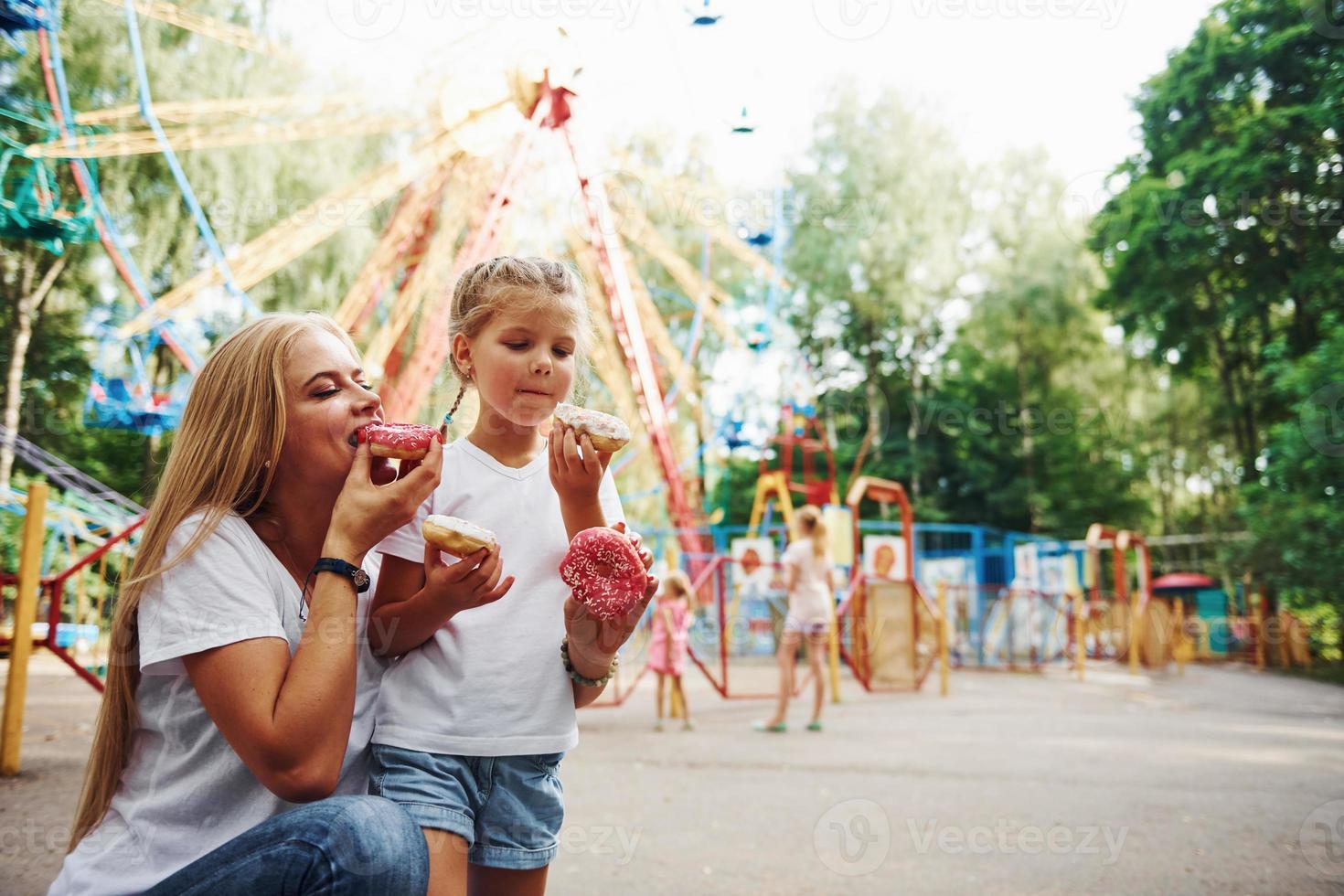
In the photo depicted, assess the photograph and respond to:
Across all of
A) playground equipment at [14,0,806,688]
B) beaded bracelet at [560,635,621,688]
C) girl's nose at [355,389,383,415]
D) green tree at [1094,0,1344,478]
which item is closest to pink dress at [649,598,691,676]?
playground equipment at [14,0,806,688]

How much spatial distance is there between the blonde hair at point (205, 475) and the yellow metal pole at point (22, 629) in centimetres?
391

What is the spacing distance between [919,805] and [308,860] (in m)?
4.02

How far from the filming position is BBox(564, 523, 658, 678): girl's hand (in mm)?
1604

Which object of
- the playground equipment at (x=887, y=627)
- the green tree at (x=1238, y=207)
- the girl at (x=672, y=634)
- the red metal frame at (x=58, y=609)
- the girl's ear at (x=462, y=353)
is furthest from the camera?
the green tree at (x=1238, y=207)

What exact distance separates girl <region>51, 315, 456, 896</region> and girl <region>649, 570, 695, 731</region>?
5930mm

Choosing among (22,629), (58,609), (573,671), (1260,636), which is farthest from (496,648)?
(1260,636)

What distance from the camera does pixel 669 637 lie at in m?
7.47

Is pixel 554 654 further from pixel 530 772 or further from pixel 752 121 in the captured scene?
pixel 752 121

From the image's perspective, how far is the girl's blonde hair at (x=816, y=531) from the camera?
7.80 metres

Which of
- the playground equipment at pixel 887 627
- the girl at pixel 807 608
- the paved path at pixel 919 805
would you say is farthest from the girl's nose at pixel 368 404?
the playground equipment at pixel 887 627

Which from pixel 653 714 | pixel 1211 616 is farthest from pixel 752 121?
pixel 1211 616

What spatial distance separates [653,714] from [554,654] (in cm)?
707

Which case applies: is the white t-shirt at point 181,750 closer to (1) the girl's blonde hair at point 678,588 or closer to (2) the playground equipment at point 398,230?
(1) the girl's blonde hair at point 678,588

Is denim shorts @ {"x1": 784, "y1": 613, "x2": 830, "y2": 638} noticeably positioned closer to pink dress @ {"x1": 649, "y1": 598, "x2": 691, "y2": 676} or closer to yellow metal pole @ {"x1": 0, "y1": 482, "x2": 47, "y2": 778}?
pink dress @ {"x1": 649, "y1": 598, "x2": 691, "y2": 676}
